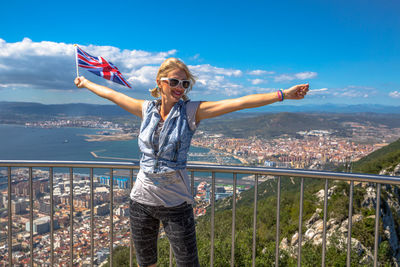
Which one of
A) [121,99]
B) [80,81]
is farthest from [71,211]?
[121,99]


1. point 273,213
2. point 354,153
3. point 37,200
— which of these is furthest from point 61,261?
point 354,153

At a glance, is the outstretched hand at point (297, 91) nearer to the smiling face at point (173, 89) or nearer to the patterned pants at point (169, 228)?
the smiling face at point (173, 89)

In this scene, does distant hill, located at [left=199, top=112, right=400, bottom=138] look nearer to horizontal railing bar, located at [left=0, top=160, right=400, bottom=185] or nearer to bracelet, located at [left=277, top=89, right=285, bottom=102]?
horizontal railing bar, located at [left=0, top=160, right=400, bottom=185]

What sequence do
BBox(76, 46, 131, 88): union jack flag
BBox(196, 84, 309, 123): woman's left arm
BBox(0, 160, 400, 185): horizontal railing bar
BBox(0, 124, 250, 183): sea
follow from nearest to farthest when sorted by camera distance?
BBox(196, 84, 309, 123): woman's left arm, BBox(0, 160, 400, 185): horizontal railing bar, BBox(76, 46, 131, 88): union jack flag, BBox(0, 124, 250, 183): sea

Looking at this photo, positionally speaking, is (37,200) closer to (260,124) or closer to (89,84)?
(89,84)

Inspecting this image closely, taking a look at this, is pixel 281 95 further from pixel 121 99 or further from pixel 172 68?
pixel 121 99

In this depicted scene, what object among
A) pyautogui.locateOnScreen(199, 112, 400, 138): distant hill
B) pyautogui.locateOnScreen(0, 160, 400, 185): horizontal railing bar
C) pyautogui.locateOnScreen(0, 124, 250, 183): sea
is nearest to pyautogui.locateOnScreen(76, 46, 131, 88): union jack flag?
pyautogui.locateOnScreen(0, 160, 400, 185): horizontal railing bar

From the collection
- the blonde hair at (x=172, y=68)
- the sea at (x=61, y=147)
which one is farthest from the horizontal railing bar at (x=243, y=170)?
the sea at (x=61, y=147)
